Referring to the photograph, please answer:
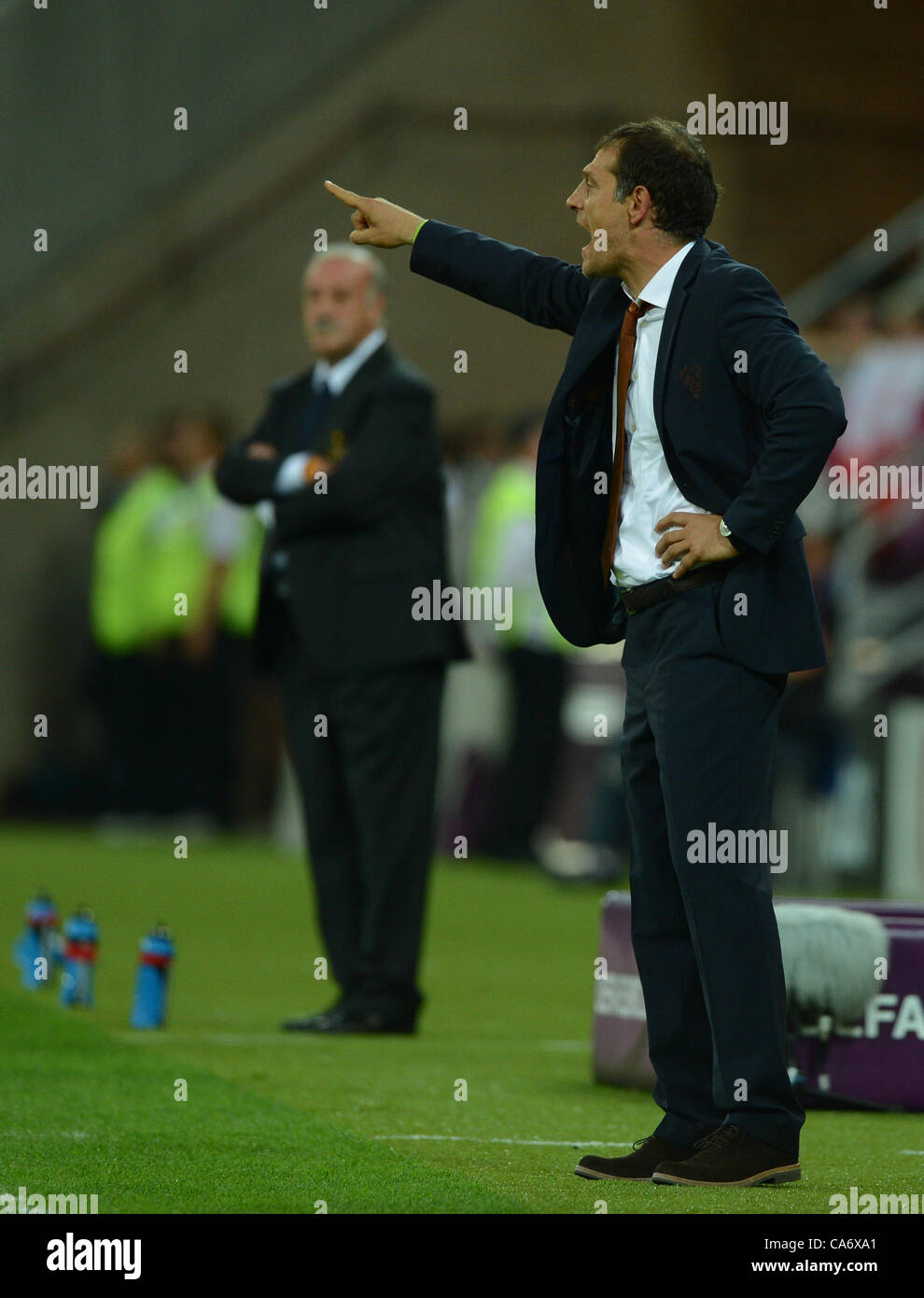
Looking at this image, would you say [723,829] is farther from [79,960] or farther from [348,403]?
[79,960]

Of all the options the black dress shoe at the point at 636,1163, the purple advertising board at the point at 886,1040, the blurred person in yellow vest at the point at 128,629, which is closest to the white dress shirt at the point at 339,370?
the purple advertising board at the point at 886,1040

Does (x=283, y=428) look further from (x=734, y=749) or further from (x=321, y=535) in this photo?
(x=734, y=749)

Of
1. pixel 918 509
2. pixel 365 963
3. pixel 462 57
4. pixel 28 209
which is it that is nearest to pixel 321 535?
pixel 365 963

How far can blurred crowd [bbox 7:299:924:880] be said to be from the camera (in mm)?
13875

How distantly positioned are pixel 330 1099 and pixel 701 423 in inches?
87.7

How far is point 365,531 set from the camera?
804cm

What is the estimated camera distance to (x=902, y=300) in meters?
17.1

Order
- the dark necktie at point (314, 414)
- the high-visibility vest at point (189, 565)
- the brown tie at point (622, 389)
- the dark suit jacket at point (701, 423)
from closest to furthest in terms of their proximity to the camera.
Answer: the dark suit jacket at point (701, 423)
the brown tie at point (622, 389)
the dark necktie at point (314, 414)
the high-visibility vest at point (189, 565)

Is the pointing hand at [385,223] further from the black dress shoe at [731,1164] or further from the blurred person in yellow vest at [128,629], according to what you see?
the blurred person in yellow vest at [128,629]

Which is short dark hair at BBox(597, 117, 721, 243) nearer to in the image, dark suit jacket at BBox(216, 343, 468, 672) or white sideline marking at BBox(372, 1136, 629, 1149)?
white sideline marking at BBox(372, 1136, 629, 1149)

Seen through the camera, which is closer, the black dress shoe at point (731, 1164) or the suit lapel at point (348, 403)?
the black dress shoe at point (731, 1164)

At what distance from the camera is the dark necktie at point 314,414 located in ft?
27.0

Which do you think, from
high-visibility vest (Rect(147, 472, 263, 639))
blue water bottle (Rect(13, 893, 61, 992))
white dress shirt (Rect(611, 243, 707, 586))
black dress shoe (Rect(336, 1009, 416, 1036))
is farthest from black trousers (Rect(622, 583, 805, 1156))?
high-visibility vest (Rect(147, 472, 263, 639))
